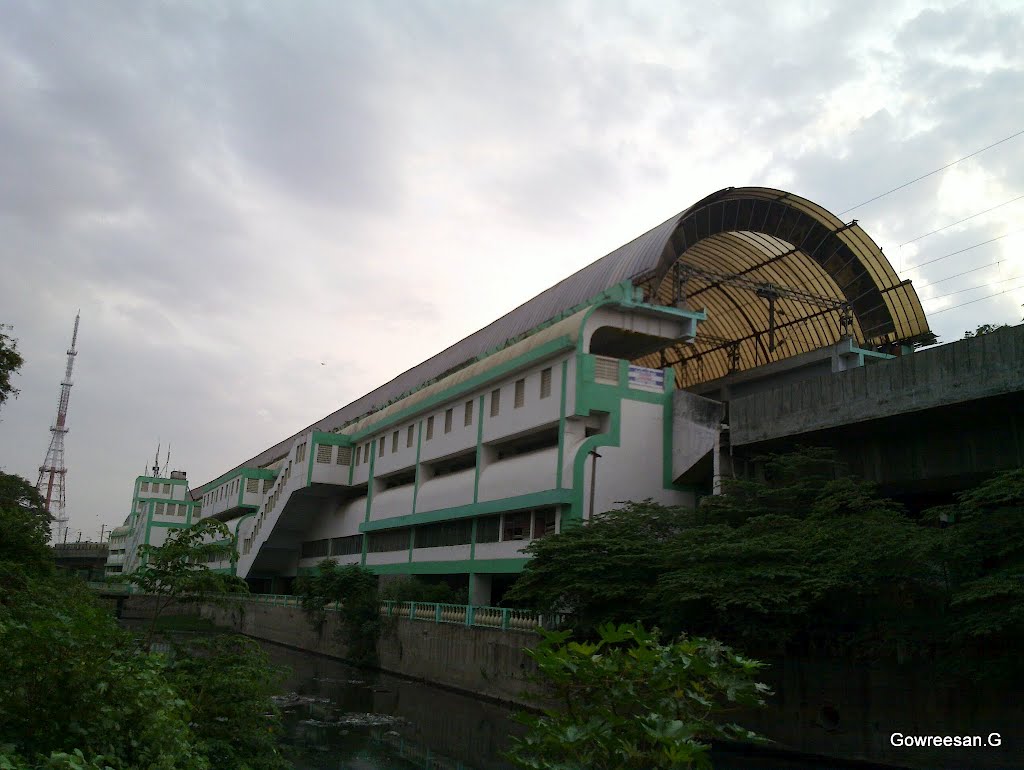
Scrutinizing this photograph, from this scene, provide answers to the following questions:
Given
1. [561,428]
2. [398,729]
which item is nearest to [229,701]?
[398,729]

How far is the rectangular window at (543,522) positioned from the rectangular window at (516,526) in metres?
0.60

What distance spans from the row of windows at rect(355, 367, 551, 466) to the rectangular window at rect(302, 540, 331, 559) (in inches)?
269

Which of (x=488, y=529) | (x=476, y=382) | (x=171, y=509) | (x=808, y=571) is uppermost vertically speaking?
(x=476, y=382)

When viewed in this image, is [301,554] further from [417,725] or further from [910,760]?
[910,760]

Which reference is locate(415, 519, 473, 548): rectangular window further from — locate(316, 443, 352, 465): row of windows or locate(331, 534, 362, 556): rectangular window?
locate(316, 443, 352, 465): row of windows

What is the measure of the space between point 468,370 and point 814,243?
1617 centimetres

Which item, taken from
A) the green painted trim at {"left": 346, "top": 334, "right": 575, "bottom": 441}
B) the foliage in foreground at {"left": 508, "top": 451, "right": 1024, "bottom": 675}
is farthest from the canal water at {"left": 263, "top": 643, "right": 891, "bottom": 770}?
the green painted trim at {"left": 346, "top": 334, "right": 575, "bottom": 441}

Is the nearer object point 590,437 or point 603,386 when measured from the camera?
point 590,437

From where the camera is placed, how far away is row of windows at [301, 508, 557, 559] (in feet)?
99.7

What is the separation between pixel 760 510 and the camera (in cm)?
2383

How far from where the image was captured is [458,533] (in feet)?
119

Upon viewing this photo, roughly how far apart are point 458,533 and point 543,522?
7.04 meters

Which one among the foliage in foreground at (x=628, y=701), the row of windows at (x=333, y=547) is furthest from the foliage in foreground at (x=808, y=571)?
the row of windows at (x=333, y=547)

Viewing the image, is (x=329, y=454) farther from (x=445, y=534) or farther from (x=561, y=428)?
(x=561, y=428)
